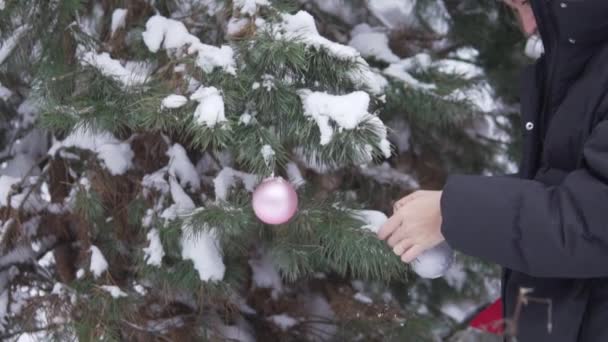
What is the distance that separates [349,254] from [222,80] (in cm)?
46

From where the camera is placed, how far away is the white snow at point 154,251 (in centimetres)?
176

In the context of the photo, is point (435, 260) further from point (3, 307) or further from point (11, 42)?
point (3, 307)

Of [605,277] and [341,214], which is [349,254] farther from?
[605,277]

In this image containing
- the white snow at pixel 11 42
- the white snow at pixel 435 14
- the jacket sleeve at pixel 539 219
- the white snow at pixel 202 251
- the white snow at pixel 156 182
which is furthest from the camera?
the white snow at pixel 435 14

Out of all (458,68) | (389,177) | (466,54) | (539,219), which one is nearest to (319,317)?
(389,177)

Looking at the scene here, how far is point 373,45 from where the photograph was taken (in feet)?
7.45

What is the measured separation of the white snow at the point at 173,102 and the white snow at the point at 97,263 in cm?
76

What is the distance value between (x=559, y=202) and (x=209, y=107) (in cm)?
59

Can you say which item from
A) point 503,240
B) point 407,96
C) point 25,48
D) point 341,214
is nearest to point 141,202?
point 25,48

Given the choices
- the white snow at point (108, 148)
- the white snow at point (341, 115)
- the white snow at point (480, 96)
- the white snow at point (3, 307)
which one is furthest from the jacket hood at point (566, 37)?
the white snow at point (3, 307)

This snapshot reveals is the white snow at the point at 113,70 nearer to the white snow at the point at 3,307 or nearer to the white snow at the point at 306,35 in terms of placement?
the white snow at the point at 306,35

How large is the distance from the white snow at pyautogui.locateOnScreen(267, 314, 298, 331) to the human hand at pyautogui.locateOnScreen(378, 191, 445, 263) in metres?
1.11

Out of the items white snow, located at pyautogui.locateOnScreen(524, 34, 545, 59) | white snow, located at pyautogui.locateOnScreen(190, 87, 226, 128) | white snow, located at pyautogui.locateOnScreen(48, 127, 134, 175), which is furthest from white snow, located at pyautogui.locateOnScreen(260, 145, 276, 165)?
white snow, located at pyautogui.locateOnScreen(524, 34, 545, 59)

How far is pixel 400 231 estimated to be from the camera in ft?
4.14
